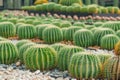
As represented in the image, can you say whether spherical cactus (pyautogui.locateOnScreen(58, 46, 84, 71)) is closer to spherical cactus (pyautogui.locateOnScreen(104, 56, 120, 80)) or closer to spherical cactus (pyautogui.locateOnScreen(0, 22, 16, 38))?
spherical cactus (pyautogui.locateOnScreen(104, 56, 120, 80))

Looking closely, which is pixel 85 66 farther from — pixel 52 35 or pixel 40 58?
pixel 52 35

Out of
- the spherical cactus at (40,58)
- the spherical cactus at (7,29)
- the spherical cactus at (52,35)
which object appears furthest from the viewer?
the spherical cactus at (7,29)

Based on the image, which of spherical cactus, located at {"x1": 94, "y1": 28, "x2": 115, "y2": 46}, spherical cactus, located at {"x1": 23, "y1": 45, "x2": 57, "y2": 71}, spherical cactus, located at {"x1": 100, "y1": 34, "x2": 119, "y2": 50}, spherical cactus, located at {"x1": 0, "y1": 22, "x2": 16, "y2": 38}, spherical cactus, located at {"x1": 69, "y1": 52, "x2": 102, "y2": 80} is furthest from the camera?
spherical cactus, located at {"x1": 0, "y1": 22, "x2": 16, "y2": 38}

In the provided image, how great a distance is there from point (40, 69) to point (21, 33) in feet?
15.9

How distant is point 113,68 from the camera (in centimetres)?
573

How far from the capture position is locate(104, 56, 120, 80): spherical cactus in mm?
5703

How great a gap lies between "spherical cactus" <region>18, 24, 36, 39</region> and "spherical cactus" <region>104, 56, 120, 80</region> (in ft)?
18.7

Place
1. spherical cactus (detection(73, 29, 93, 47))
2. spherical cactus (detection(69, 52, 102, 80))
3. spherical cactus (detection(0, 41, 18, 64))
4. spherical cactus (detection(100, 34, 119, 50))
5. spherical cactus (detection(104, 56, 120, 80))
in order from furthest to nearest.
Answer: spherical cactus (detection(73, 29, 93, 47)), spherical cactus (detection(100, 34, 119, 50)), spherical cactus (detection(0, 41, 18, 64)), spherical cactus (detection(69, 52, 102, 80)), spherical cactus (detection(104, 56, 120, 80))

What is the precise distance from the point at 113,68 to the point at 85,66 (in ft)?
1.51

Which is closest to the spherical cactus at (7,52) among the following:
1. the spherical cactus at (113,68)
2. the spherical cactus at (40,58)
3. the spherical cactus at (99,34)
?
the spherical cactus at (40,58)

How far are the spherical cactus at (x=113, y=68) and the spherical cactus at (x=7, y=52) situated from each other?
2.04 m

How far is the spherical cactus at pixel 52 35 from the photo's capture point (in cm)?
1025

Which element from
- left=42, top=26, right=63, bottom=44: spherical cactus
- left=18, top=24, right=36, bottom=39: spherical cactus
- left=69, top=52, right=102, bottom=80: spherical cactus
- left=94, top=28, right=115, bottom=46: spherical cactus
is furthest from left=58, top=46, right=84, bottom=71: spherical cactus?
left=18, top=24, right=36, bottom=39: spherical cactus

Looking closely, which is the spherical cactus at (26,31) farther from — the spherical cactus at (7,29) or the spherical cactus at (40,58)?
the spherical cactus at (40,58)
